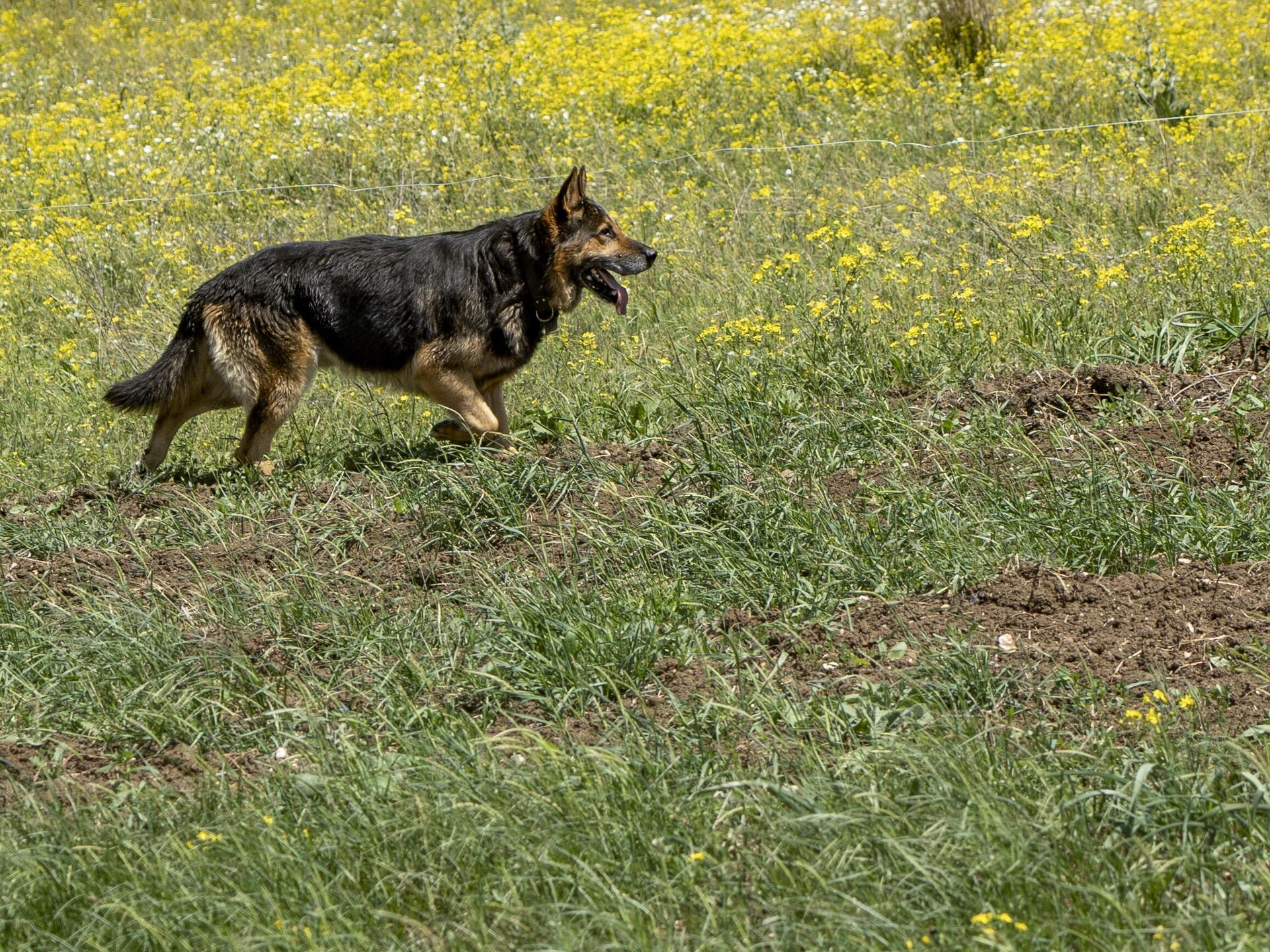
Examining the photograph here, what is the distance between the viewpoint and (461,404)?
745cm

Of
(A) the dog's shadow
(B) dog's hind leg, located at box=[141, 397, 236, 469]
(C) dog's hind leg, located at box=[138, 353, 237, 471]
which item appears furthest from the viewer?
(B) dog's hind leg, located at box=[141, 397, 236, 469]

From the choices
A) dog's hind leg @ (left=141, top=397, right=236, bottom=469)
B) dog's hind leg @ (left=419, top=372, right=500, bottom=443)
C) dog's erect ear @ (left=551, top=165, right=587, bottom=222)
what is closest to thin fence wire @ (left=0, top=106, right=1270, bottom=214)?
dog's erect ear @ (left=551, top=165, right=587, bottom=222)

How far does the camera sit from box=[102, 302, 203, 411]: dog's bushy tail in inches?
295

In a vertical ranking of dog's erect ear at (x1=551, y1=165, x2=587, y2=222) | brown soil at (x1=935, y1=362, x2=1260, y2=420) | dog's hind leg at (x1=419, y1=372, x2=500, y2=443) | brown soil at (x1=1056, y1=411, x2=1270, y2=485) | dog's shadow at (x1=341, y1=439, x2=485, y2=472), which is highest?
dog's erect ear at (x1=551, y1=165, x2=587, y2=222)

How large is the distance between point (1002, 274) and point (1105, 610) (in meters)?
4.16

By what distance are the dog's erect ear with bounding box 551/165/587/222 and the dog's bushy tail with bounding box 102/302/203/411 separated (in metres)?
1.86

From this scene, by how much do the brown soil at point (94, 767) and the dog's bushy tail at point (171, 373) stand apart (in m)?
3.05

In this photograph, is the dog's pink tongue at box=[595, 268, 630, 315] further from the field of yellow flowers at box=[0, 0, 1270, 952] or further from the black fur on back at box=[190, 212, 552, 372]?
the field of yellow flowers at box=[0, 0, 1270, 952]

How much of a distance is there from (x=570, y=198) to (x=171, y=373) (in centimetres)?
220

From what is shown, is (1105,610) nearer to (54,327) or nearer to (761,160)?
(761,160)

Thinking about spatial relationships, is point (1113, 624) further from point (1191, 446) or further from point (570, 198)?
point (570, 198)

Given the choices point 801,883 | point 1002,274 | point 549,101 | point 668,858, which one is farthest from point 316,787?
point 549,101

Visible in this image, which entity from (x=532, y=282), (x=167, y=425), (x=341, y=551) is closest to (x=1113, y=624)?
(x=341, y=551)

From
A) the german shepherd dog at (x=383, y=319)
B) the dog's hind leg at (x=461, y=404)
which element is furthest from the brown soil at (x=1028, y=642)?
the german shepherd dog at (x=383, y=319)
